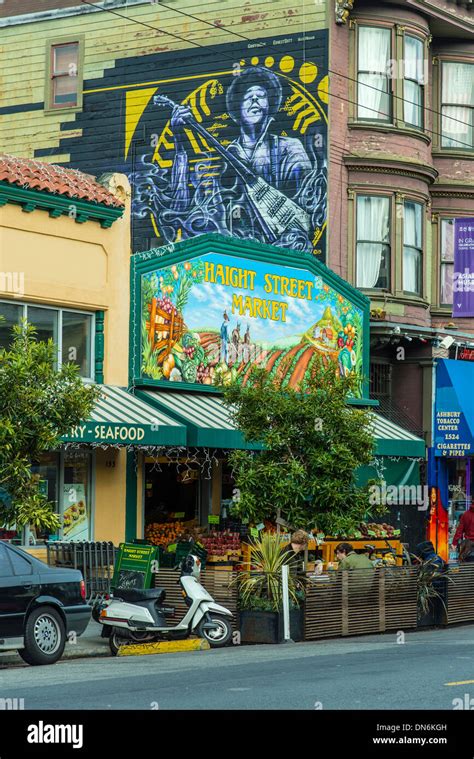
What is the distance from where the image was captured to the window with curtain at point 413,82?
31109 millimetres

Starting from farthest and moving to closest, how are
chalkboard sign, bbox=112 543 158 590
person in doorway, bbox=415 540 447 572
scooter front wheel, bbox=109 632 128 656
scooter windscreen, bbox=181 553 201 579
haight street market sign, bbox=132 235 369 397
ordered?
haight street market sign, bbox=132 235 369 397, person in doorway, bbox=415 540 447 572, chalkboard sign, bbox=112 543 158 590, scooter windscreen, bbox=181 553 201 579, scooter front wheel, bbox=109 632 128 656

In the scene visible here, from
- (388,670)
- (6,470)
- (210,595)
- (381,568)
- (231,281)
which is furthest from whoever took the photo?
(231,281)

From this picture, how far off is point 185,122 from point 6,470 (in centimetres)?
1606

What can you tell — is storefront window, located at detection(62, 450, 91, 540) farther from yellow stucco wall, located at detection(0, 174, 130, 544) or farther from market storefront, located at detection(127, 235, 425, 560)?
market storefront, located at detection(127, 235, 425, 560)

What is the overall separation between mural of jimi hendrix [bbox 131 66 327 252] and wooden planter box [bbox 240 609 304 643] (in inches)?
480

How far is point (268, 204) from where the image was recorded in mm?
30656

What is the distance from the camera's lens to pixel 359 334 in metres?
29.5

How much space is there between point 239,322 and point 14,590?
422 inches

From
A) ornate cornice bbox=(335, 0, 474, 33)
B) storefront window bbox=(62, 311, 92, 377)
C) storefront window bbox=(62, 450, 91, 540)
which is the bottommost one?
storefront window bbox=(62, 450, 91, 540)

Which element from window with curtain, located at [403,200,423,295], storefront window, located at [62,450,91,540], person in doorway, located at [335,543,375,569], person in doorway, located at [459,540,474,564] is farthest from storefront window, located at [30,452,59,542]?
window with curtain, located at [403,200,423,295]

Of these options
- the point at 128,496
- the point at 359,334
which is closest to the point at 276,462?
the point at 128,496

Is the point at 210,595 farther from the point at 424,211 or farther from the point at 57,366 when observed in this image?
the point at 424,211

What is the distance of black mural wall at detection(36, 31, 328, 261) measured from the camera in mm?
30125

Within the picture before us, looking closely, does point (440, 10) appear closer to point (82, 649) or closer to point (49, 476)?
point (49, 476)
